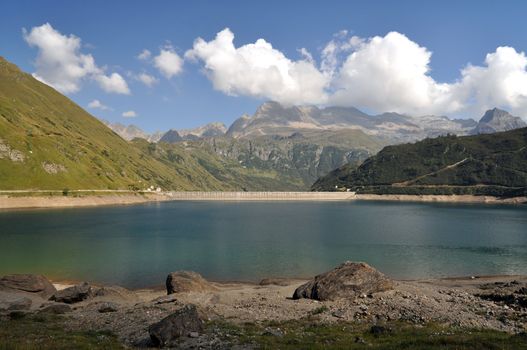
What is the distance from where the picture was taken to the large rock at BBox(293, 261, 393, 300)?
40.7 meters

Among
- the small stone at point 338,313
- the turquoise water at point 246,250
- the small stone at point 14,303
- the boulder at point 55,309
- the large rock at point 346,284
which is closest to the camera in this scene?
the small stone at point 338,313

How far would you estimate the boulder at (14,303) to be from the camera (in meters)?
38.8

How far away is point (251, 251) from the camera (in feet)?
294

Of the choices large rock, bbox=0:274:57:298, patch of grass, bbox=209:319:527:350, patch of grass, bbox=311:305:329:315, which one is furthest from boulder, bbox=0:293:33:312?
patch of grass, bbox=311:305:329:315

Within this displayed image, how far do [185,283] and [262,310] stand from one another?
42.5 feet

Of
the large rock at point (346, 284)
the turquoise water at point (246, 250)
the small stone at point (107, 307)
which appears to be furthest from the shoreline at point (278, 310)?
the turquoise water at point (246, 250)

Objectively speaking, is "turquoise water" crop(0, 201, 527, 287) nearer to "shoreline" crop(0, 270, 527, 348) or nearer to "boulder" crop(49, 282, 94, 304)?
"boulder" crop(49, 282, 94, 304)

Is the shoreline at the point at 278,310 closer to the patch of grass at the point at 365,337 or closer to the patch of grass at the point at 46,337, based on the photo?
the patch of grass at the point at 365,337

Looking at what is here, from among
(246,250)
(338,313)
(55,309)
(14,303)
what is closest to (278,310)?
(338,313)

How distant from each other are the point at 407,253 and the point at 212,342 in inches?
2850

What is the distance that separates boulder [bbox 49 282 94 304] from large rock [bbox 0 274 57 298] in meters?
4.21

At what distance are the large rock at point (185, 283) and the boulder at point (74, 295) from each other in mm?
8726

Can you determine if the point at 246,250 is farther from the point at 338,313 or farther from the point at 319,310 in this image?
the point at 338,313

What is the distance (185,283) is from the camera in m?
47.3
